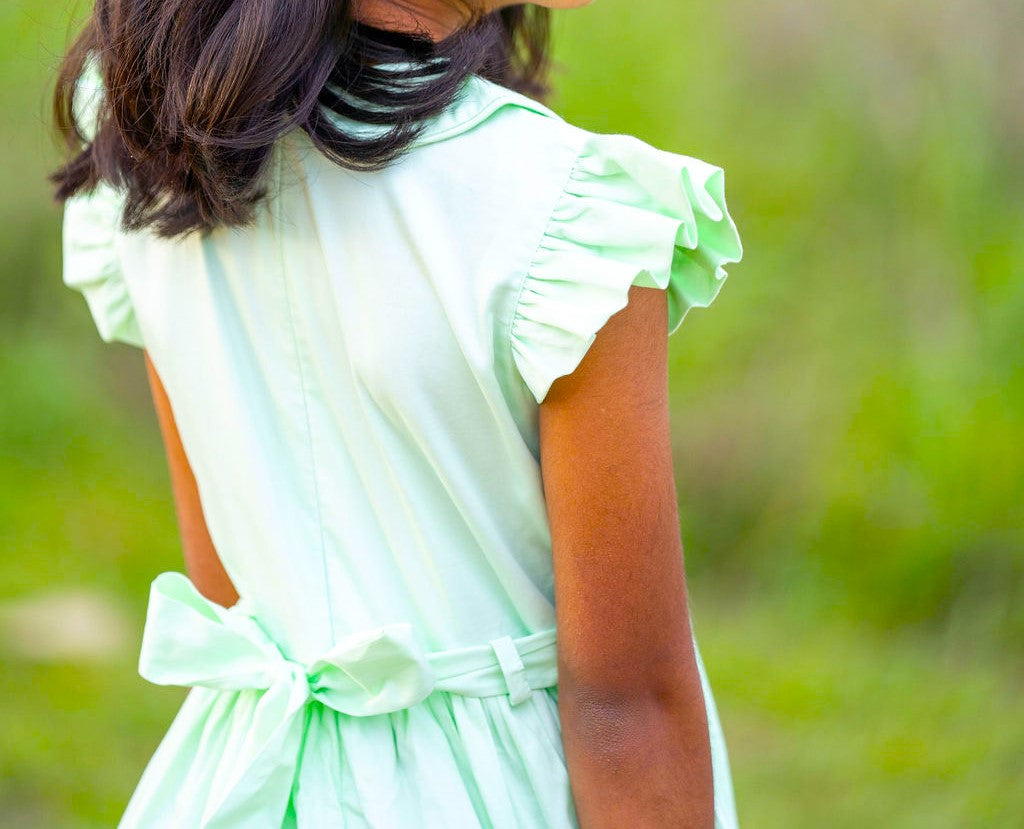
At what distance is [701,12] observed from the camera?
3840mm

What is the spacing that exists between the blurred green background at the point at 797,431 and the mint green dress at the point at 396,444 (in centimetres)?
197

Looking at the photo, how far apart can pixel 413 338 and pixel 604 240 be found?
0.49ft

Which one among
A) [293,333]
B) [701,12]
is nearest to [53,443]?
[701,12]

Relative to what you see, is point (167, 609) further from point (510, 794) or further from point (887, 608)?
point (887, 608)

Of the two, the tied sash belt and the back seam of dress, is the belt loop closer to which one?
the tied sash belt

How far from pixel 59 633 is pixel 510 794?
284 cm

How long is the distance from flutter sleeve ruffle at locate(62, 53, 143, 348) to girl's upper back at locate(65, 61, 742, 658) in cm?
14

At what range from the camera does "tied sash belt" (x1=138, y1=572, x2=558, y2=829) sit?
0.91m

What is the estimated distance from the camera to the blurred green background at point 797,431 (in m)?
2.98

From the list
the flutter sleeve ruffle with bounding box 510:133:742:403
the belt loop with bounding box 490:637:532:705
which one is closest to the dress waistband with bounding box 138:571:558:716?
the belt loop with bounding box 490:637:532:705

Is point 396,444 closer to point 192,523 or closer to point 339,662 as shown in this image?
point 339,662

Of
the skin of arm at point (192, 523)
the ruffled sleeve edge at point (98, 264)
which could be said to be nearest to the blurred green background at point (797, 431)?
the skin of arm at point (192, 523)

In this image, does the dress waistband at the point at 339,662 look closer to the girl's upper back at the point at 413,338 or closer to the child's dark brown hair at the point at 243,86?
the girl's upper back at the point at 413,338

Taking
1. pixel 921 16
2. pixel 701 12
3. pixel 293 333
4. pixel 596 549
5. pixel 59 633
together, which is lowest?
pixel 59 633
